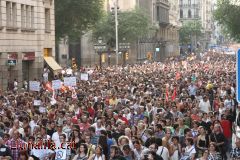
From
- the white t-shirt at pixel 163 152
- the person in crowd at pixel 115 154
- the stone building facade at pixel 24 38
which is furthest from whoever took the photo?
the stone building facade at pixel 24 38

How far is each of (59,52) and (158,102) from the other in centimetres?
5605

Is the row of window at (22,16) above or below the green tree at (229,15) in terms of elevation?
below

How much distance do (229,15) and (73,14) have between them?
1774 cm

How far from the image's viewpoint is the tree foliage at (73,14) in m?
60.2

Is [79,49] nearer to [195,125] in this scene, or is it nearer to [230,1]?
[230,1]

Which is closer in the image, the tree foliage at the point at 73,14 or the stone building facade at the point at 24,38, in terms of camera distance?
the stone building facade at the point at 24,38

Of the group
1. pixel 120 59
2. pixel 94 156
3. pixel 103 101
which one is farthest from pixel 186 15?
pixel 94 156

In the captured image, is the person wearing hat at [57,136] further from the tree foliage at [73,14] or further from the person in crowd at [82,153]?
the tree foliage at [73,14]

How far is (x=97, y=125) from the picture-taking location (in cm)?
1653

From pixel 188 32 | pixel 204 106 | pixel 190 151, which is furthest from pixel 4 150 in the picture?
pixel 188 32

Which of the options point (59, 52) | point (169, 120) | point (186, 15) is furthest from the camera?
point (186, 15)

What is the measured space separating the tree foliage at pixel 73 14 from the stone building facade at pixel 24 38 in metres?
10.6

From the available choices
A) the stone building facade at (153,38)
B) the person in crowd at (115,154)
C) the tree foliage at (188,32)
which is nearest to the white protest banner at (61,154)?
the person in crowd at (115,154)

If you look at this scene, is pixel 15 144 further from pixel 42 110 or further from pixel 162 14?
pixel 162 14
